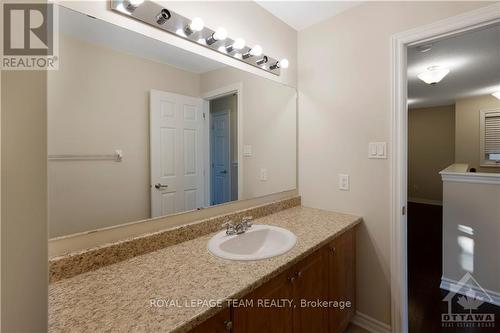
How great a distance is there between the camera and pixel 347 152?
1847 millimetres

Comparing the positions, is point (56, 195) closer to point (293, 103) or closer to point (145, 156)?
point (145, 156)

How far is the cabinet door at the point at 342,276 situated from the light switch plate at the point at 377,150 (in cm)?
56

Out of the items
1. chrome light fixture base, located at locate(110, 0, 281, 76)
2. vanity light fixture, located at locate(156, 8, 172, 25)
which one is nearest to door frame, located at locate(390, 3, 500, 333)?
chrome light fixture base, located at locate(110, 0, 281, 76)

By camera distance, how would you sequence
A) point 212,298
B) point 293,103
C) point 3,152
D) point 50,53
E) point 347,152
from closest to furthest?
point 3,152
point 212,298
point 50,53
point 347,152
point 293,103

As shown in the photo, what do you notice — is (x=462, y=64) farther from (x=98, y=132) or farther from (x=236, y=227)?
(x=98, y=132)

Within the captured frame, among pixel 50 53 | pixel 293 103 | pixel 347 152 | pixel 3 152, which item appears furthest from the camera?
pixel 293 103

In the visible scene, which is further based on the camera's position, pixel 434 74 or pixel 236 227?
pixel 434 74

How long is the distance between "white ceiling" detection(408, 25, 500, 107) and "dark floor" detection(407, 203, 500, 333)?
199 centimetres

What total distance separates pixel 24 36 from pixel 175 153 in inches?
36.7

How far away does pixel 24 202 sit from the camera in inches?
18.1

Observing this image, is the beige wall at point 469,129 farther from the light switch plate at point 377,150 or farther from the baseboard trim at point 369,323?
the baseboard trim at point 369,323

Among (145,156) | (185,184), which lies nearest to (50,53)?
(145,156)

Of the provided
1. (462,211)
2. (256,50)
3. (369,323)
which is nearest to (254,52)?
(256,50)

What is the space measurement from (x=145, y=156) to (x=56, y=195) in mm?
409
